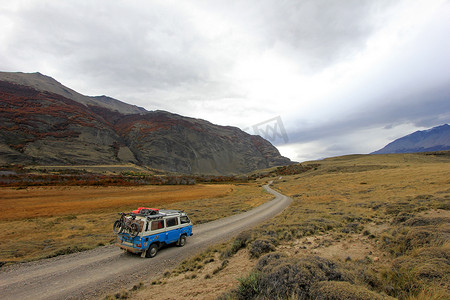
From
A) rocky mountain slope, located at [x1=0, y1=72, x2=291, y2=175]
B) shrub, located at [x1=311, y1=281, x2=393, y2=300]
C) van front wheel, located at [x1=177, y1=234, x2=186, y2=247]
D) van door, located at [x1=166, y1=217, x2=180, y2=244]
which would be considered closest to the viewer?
shrub, located at [x1=311, y1=281, x2=393, y2=300]

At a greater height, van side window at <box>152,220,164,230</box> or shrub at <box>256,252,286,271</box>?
van side window at <box>152,220,164,230</box>

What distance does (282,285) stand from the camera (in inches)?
210

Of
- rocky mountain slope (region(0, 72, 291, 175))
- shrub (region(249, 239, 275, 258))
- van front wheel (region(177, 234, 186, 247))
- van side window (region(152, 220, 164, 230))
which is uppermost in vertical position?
rocky mountain slope (region(0, 72, 291, 175))

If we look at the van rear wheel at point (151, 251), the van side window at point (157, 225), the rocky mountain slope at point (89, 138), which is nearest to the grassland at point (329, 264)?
the van rear wheel at point (151, 251)

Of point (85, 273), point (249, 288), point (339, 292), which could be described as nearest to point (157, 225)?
point (85, 273)

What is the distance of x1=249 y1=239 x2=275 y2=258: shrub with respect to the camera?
31.3ft

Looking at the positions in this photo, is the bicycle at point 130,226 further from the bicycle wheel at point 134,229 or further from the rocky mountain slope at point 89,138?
the rocky mountain slope at point 89,138

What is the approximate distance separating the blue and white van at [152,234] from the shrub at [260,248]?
5730 mm

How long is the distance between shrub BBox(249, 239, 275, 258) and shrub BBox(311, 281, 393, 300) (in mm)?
4741

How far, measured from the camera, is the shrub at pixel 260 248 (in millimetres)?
9542

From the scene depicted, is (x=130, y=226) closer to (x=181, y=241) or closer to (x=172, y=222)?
(x=172, y=222)

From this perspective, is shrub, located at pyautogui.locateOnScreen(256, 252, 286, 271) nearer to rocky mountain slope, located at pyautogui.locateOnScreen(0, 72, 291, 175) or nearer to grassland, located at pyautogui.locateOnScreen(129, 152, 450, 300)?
grassland, located at pyautogui.locateOnScreen(129, 152, 450, 300)

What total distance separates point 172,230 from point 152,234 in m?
1.60

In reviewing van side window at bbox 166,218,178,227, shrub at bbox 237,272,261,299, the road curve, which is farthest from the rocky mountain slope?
shrub at bbox 237,272,261,299
